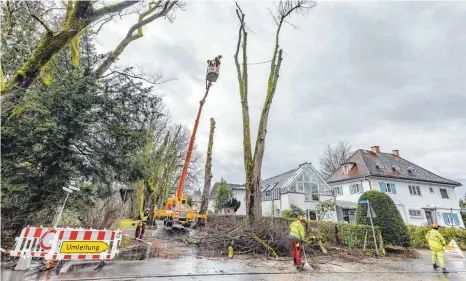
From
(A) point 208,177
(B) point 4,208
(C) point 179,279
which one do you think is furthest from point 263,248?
(A) point 208,177

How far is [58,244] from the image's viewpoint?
5.23 meters

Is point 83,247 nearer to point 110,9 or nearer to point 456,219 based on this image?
point 110,9

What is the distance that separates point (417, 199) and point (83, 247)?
110 feet

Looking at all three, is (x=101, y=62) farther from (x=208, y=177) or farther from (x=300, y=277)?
(x=208, y=177)

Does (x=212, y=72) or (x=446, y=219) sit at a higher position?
(x=212, y=72)

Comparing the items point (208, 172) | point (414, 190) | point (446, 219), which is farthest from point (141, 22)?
point (446, 219)

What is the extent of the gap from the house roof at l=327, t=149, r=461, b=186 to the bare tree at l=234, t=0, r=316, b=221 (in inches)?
848

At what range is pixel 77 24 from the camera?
6.94m

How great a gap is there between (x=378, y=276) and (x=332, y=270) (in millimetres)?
1119

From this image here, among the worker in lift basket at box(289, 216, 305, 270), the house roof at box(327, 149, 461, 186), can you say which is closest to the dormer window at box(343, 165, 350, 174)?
the house roof at box(327, 149, 461, 186)

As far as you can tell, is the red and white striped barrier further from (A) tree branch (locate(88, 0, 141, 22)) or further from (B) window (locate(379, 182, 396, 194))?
(B) window (locate(379, 182, 396, 194))

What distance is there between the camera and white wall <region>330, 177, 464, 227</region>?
2577 cm

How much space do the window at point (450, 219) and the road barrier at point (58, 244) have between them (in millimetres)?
35387

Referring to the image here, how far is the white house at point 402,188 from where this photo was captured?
2619 cm
